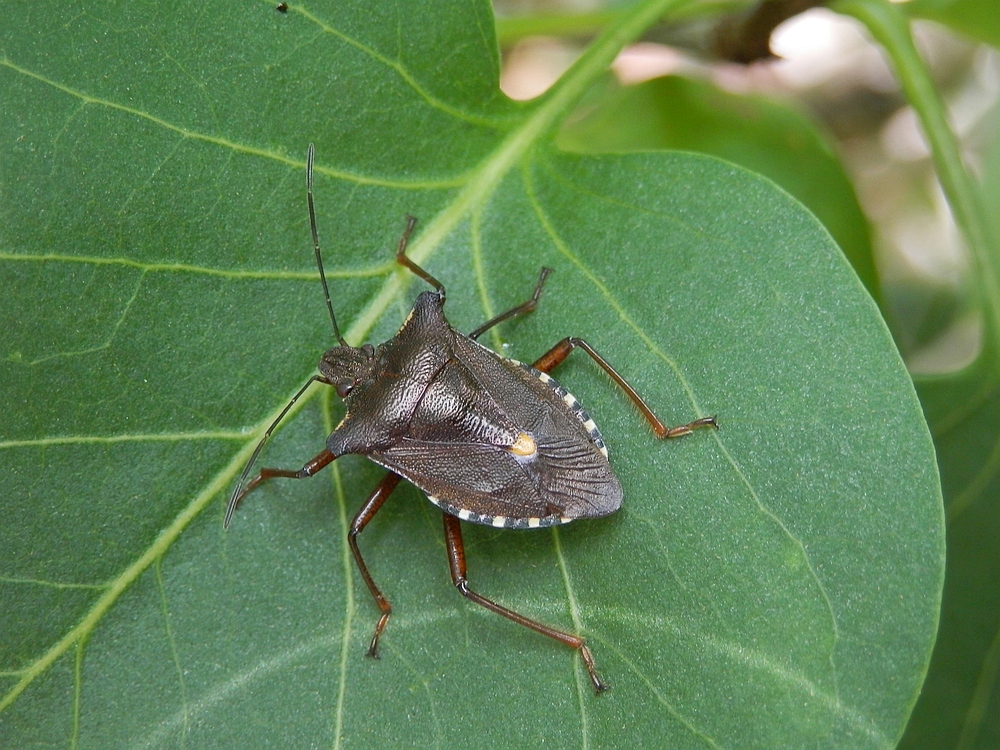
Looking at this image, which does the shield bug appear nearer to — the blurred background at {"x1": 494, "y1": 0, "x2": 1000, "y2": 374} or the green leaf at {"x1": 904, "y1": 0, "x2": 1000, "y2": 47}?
the blurred background at {"x1": 494, "y1": 0, "x2": 1000, "y2": 374}

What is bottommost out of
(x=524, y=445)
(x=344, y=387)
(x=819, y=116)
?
(x=344, y=387)

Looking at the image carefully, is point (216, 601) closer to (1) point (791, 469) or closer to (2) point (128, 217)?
(2) point (128, 217)

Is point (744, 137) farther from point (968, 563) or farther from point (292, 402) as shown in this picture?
point (292, 402)

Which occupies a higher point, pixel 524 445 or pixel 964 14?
pixel 964 14

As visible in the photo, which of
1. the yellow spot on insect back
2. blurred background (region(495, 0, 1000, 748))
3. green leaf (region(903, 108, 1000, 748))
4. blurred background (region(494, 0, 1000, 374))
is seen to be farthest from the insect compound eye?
green leaf (region(903, 108, 1000, 748))

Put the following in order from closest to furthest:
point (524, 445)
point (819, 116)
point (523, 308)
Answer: point (523, 308) < point (524, 445) < point (819, 116)

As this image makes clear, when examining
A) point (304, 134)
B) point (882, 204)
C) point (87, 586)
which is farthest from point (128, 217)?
point (882, 204)

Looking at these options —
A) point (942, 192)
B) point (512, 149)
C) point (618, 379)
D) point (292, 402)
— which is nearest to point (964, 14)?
point (942, 192)

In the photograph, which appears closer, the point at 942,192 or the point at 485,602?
the point at 485,602

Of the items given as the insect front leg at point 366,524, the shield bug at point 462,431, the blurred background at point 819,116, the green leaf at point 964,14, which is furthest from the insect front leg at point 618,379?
the green leaf at point 964,14
